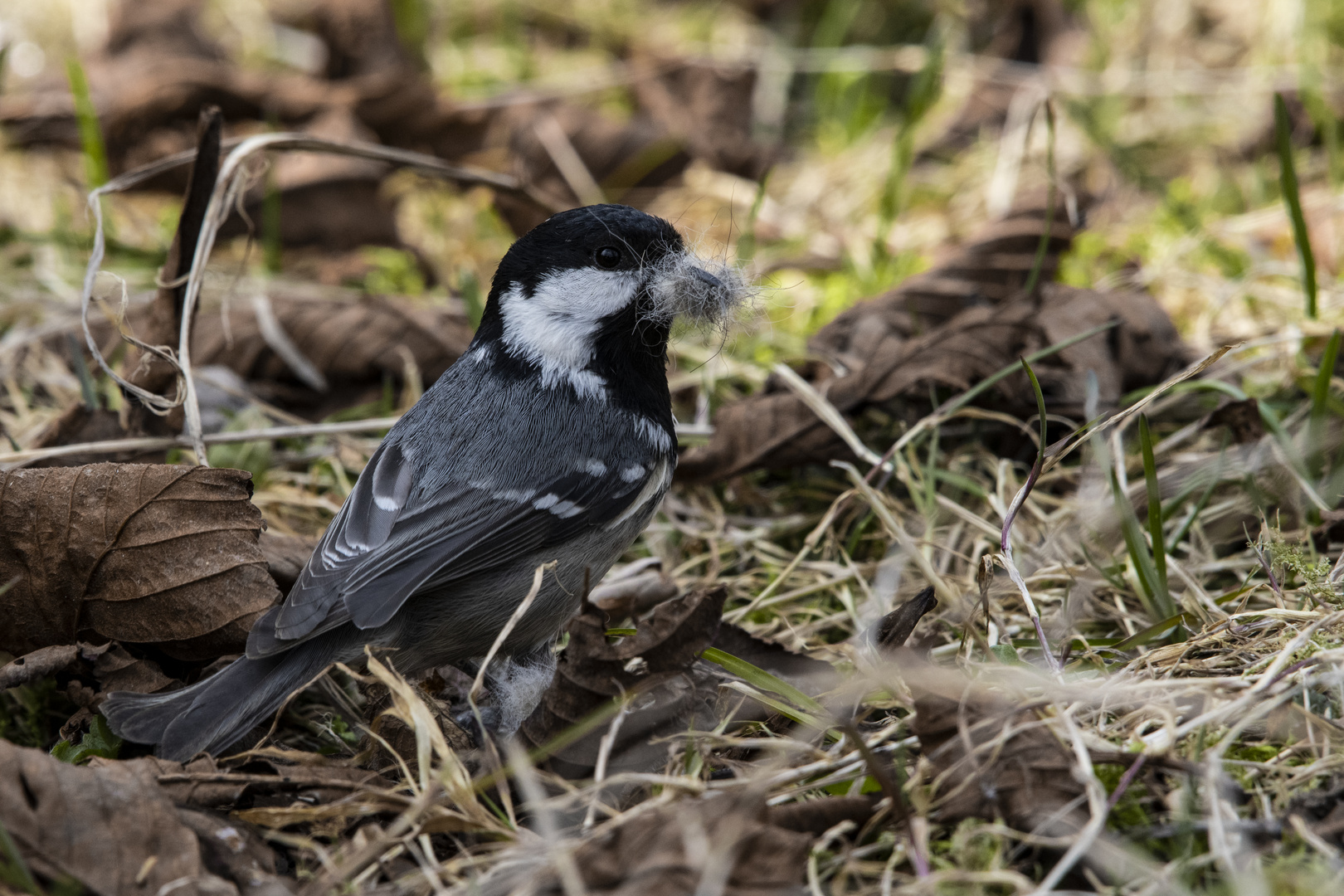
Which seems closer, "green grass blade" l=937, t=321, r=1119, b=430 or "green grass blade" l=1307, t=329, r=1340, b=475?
"green grass blade" l=1307, t=329, r=1340, b=475

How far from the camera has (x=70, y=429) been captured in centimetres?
271

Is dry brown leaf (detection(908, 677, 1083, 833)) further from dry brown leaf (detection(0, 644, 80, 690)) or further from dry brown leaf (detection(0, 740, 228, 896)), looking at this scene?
dry brown leaf (detection(0, 644, 80, 690))

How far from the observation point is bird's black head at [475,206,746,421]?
235 centimetres

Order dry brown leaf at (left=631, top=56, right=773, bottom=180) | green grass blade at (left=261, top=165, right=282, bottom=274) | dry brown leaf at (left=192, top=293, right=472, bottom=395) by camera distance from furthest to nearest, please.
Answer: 1. dry brown leaf at (left=631, top=56, right=773, bottom=180)
2. green grass blade at (left=261, top=165, right=282, bottom=274)
3. dry brown leaf at (left=192, top=293, right=472, bottom=395)

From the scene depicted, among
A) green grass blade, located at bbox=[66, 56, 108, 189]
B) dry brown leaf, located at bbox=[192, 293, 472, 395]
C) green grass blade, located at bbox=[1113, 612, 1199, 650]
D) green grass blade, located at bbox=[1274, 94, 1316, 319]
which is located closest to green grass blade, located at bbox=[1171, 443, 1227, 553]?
green grass blade, located at bbox=[1113, 612, 1199, 650]

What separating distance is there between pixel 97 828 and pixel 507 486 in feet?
2.93

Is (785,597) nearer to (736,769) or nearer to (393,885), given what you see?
(736,769)

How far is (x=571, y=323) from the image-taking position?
7.82ft

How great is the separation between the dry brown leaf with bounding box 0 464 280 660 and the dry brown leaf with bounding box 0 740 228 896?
1.68 feet

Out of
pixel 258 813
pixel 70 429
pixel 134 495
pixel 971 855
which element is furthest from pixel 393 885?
Answer: pixel 70 429

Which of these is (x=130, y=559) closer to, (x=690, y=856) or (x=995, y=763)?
(x=690, y=856)

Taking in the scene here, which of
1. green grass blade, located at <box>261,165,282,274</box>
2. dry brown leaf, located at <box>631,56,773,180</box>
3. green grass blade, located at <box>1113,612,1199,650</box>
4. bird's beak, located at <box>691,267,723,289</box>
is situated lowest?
green grass blade, located at <box>1113,612,1199,650</box>

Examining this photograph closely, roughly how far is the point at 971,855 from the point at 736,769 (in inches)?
17.5

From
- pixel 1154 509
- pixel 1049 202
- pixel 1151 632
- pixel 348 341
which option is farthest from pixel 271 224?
pixel 1151 632
